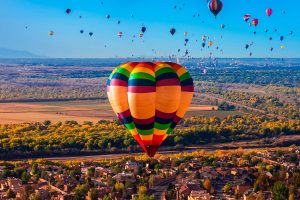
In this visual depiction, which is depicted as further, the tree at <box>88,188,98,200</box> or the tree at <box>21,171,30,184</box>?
the tree at <box>21,171,30,184</box>

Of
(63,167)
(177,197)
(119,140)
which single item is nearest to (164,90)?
(177,197)

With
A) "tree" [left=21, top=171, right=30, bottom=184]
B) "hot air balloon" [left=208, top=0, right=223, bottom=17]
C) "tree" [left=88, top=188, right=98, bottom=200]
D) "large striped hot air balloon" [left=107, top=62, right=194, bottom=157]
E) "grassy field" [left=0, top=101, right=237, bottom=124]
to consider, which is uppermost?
"hot air balloon" [left=208, top=0, right=223, bottom=17]

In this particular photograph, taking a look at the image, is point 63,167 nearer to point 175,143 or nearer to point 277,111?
point 175,143

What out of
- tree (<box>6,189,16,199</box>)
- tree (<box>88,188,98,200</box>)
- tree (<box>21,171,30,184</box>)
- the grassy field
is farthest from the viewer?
the grassy field

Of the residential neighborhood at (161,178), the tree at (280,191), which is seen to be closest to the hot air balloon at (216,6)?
the residential neighborhood at (161,178)

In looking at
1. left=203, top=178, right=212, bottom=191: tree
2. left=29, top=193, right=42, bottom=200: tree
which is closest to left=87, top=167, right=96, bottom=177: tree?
left=29, top=193, right=42, bottom=200: tree

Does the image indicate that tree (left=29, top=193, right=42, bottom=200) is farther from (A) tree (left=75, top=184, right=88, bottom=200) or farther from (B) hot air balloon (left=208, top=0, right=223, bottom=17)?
(B) hot air balloon (left=208, top=0, right=223, bottom=17)

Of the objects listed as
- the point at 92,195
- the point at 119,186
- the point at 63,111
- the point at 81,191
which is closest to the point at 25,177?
the point at 81,191

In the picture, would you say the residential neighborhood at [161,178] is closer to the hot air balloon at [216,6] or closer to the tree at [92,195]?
the tree at [92,195]
